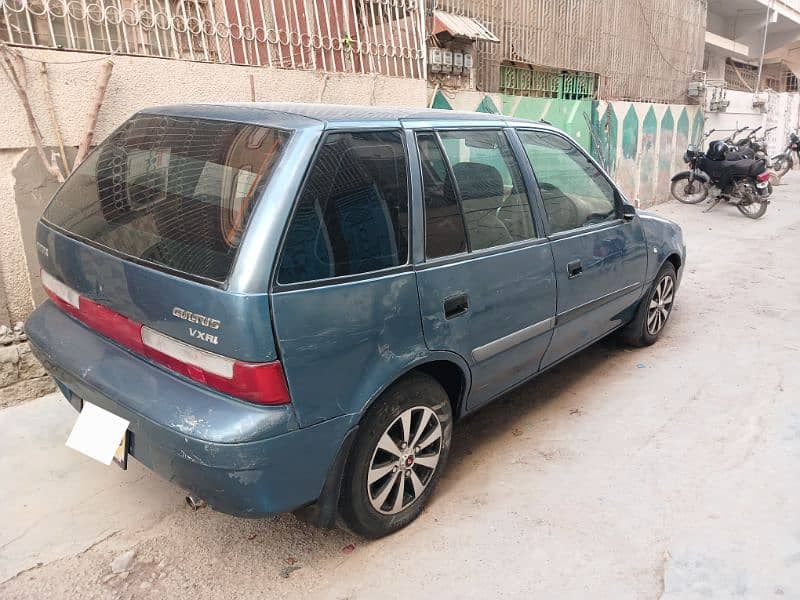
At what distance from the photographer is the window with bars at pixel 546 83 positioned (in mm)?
7977

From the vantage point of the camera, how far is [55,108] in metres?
3.68

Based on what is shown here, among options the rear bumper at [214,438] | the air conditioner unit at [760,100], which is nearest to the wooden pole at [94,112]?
the rear bumper at [214,438]

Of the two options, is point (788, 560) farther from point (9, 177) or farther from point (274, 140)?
point (9, 177)

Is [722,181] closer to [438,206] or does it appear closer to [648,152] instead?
[648,152]

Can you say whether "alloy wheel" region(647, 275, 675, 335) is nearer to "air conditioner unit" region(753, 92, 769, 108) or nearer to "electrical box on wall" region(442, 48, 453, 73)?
"electrical box on wall" region(442, 48, 453, 73)

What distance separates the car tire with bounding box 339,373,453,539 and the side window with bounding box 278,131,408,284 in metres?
0.55

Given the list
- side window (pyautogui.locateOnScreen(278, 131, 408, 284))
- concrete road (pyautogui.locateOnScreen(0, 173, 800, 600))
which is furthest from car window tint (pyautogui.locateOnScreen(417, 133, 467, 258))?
concrete road (pyautogui.locateOnScreen(0, 173, 800, 600))

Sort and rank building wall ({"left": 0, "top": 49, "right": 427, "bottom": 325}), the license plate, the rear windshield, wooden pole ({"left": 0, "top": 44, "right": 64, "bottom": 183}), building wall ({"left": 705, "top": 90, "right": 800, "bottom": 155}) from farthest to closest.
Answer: building wall ({"left": 705, "top": 90, "right": 800, "bottom": 155}) → building wall ({"left": 0, "top": 49, "right": 427, "bottom": 325}) → wooden pole ({"left": 0, "top": 44, "right": 64, "bottom": 183}) → the license plate → the rear windshield

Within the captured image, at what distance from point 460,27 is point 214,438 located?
5.86m

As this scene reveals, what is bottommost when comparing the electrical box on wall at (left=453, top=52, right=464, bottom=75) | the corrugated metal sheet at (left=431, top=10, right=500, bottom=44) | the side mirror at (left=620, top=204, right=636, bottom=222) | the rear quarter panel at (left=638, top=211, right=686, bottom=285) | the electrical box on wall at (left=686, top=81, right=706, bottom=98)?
the rear quarter panel at (left=638, top=211, right=686, bottom=285)

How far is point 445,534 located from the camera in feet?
8.56

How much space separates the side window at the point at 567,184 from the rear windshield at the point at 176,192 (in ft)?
5.27

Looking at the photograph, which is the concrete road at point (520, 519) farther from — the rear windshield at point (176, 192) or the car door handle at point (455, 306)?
the rear windshield at point (176, 192)

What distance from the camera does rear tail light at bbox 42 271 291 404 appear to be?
6.37 feet
